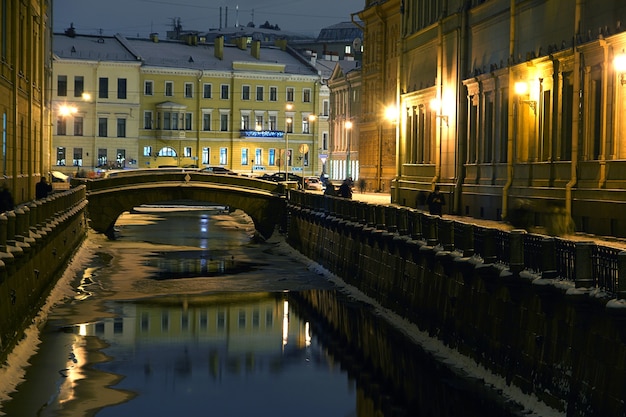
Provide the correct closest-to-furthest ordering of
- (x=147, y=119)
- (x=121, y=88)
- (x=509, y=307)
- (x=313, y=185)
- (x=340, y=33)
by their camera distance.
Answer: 1. (x=509, y=307)
2. (x=313, y=185)
3. (x=121, y=88)
4. (x=147, y=119)
5. (x=340, y=33)

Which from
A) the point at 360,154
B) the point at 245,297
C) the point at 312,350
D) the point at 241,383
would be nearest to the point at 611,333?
the point at 241,383

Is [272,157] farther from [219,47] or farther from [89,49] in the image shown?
[89,49]

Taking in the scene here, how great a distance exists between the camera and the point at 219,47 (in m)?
118

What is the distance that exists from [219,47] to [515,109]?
8266 centimetres

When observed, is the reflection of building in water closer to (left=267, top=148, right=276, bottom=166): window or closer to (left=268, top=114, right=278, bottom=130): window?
(left=267, top=148, right=276, bottom=166): window

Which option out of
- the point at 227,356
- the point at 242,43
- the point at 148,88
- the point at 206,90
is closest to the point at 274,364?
the point at 227,356

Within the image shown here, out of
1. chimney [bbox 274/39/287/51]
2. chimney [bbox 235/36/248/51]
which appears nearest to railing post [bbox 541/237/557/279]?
chimney [bbox 235/36/248/51]

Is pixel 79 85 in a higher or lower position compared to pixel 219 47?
lower

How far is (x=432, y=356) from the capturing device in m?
23.8

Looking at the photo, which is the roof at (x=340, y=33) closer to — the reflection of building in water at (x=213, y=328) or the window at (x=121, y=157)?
the window at (x=121, y=157)

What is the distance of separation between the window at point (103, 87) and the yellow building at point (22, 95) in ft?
162

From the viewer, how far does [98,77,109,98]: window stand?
110 m

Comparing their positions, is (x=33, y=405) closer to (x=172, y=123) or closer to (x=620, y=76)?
(x=620, y=76)

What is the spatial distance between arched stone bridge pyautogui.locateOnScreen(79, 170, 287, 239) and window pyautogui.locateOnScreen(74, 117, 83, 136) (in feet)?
177
